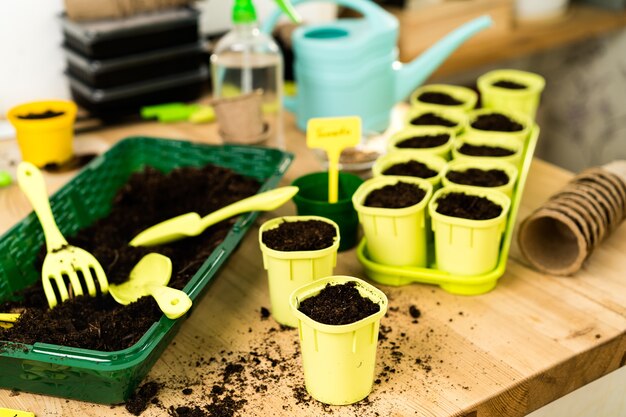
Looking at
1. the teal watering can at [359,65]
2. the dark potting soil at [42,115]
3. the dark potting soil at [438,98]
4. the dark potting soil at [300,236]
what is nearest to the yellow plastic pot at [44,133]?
the dark potting soil at [42,115]

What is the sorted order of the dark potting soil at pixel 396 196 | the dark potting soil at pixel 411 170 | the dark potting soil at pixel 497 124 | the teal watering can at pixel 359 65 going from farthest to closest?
the teal watering can at pixel 359 65 → the dark potting soil at pixel 497 124 → the dark potting soil at pixel 411 170 → the dark potting soil at pixel 396 196

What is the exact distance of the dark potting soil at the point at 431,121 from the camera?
48.9 inches

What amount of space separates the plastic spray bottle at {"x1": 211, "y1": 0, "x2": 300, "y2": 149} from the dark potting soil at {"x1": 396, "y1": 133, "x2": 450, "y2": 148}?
0.28 metres

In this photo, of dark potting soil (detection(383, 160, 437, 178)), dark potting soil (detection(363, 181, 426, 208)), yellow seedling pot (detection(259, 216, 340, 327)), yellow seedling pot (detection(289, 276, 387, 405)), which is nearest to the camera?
yellow seedling pot (detection(289, 276, 387, 405))

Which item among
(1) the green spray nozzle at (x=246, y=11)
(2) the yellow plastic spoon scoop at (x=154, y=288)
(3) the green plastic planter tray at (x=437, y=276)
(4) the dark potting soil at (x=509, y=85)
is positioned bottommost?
(3) the green plastic planter tray at (x=437, y=276)

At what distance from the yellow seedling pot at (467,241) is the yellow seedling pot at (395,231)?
0.02 meters

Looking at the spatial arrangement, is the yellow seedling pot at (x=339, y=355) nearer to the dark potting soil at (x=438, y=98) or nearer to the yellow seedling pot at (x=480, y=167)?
the yellow seedling pot at (x=480, y=167)

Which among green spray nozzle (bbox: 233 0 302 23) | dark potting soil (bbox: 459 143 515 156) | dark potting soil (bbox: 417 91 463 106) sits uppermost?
green spray nozzle (bbox: 233 0 302 23)

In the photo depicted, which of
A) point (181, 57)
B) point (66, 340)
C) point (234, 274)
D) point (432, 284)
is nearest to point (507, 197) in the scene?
point (432, 284)

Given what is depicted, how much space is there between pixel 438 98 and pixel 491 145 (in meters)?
0.23

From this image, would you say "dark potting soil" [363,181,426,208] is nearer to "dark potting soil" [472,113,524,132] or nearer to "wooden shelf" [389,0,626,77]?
"dark potting soil" [472,113,524,132]

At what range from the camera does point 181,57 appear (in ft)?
4.83

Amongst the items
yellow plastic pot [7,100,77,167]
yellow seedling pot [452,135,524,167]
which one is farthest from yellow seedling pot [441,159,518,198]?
yellow plastic pot [7,100,77,167]

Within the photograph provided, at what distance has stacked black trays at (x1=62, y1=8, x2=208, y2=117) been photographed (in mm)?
1368
